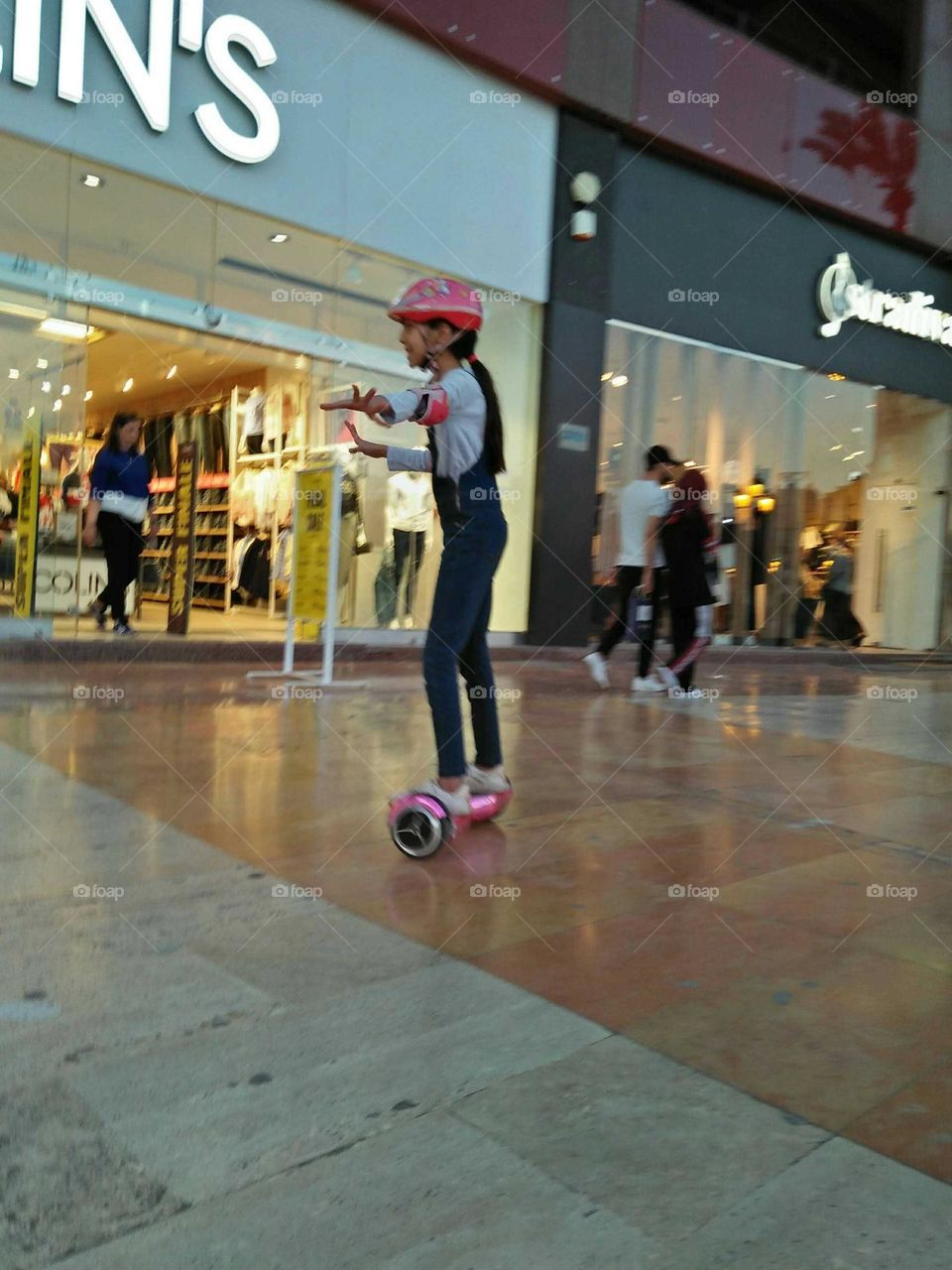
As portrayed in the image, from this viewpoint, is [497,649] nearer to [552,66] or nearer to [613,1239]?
[552,66]

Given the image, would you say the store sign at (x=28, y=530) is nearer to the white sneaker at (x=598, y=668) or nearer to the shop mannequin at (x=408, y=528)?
the shop mannequin at (x=408, y=528)

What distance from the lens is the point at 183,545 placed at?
9617 millimetres

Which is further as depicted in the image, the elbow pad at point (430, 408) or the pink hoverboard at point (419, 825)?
the pink hoverboard at point (419, 825)

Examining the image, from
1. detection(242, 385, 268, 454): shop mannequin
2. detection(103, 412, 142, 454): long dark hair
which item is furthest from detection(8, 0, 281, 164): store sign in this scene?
detection(242, 385, 268, 454): shop mannequin

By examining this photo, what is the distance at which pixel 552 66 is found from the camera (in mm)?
10688

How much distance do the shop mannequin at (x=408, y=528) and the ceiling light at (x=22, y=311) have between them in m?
3.55

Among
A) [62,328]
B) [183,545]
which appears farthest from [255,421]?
[62,328]

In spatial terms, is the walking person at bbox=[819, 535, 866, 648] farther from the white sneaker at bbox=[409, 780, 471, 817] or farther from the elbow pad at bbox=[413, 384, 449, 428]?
the elbow pad at bbox=[413, 384, 449, 428]

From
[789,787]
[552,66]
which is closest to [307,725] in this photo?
[789,787]

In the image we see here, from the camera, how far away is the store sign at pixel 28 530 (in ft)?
28.5

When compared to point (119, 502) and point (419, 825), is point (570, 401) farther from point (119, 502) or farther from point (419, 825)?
point (419, 825)

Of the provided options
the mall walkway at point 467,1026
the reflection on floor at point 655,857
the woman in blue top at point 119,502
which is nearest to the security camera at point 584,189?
the woman in blue top at point 119,502

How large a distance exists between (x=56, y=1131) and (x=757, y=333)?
43.3 ft

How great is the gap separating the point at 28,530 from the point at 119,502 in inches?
38.2
